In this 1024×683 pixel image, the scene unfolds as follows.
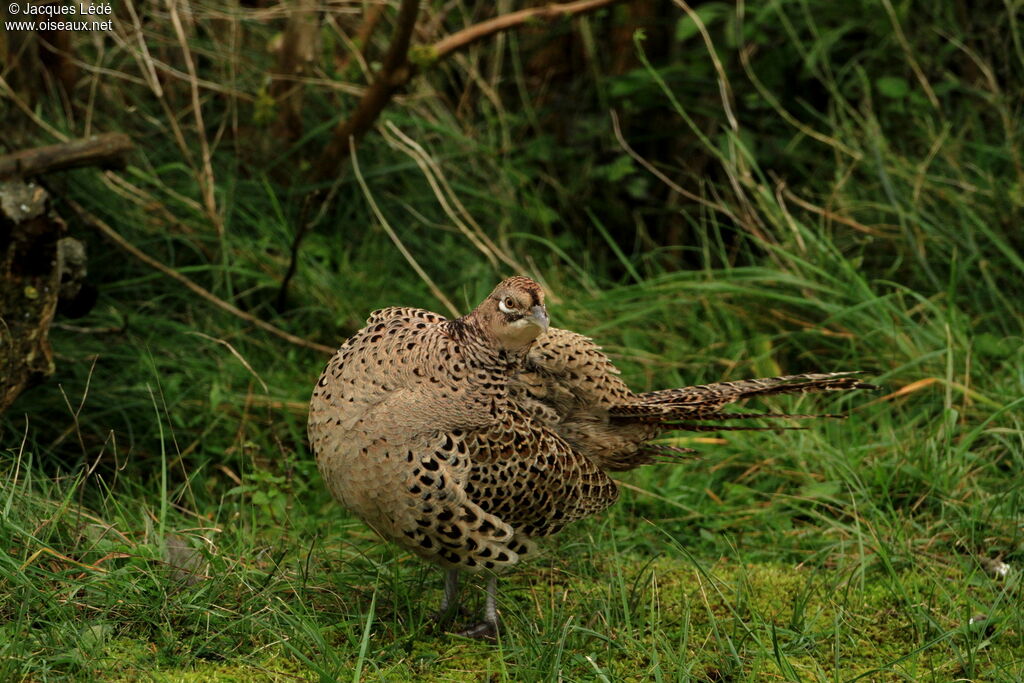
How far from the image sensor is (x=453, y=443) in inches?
122

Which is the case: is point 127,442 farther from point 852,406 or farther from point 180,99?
point 852,406

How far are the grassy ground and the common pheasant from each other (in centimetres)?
24

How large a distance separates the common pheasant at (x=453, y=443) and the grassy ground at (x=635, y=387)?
0.79 feet

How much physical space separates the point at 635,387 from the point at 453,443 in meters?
1.87

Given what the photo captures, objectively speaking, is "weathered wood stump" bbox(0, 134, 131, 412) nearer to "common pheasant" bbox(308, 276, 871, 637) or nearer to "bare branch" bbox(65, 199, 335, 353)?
"bare branch" bbox(65, 199, 335, 353)

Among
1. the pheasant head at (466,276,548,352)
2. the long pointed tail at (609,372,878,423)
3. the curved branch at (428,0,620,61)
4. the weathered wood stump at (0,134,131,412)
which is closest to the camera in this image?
the pheasant head at (466,276,548,352)

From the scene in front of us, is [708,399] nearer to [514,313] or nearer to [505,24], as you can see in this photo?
[514,313]

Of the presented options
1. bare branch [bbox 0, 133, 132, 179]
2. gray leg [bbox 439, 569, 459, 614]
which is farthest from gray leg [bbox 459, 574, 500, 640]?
bare branch [bbox 0, 133, 132, 179]

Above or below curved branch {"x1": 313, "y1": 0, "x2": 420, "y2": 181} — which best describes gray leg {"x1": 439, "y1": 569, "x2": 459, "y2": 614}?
below

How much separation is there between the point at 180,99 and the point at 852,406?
368 centimetres

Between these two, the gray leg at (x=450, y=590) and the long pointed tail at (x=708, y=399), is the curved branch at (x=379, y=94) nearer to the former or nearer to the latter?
the long pointed tail at (x=708, y=399)

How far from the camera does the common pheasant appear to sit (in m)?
3.02

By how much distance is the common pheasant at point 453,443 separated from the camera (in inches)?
119

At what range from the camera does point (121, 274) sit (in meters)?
5.08
